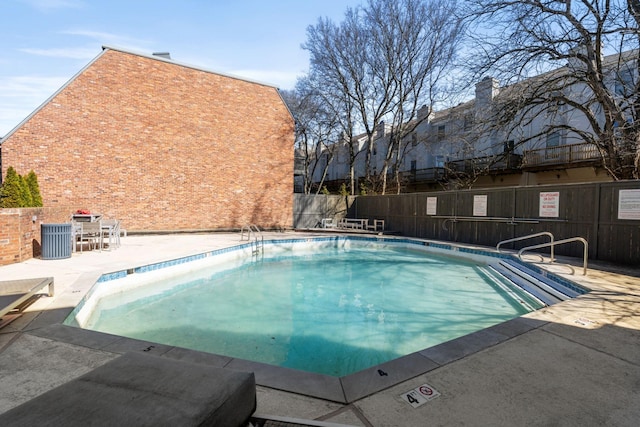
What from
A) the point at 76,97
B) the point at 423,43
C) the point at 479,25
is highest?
the point at 423,43

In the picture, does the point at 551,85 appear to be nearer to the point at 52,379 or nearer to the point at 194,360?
the point at 194,360

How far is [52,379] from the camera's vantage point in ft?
7.70

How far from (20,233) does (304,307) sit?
5.89 metres

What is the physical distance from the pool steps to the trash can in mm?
9516

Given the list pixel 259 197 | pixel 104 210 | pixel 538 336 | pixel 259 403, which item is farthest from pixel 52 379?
pixel 259 197

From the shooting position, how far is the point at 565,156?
1762cm

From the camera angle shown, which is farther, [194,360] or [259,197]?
[259,197]

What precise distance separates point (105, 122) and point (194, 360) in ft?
39.9

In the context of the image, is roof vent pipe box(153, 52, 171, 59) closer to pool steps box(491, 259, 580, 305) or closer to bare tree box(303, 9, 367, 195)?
bare tree box(303, 9, 367, 195)

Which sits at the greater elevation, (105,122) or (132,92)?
(132,92)

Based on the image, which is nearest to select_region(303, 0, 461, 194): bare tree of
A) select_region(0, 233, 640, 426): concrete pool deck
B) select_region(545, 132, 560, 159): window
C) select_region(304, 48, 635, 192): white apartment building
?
select_region(304, 48, 635, 192): white apartment building

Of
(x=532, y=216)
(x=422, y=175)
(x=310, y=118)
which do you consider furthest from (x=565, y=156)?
(x=310, y=118)

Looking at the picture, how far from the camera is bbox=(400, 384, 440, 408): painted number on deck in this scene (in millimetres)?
2094

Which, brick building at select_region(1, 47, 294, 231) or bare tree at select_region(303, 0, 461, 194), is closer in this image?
brick building at select_region(1, 47, 294, 231)
